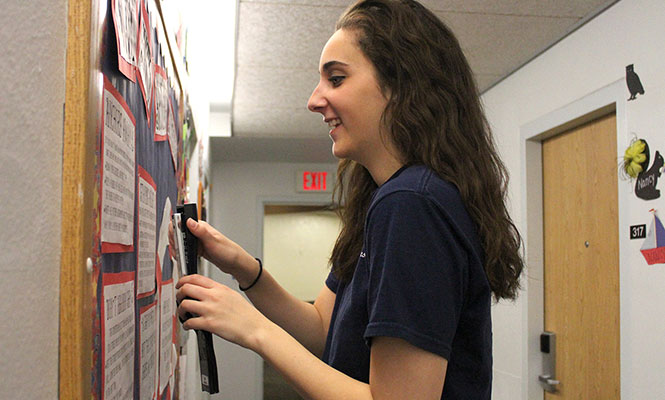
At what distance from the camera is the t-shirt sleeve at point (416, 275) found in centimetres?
76

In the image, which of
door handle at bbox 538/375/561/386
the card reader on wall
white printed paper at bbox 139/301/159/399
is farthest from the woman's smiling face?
door handle at bbox 538/375/561/386

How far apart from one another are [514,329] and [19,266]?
2968mm

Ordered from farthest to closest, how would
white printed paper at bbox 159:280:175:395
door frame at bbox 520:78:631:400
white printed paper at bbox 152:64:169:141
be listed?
door frame at bbox 520:78:631:400
white printed paper at bbox 159:280:175:395
white printed paper at bbox 152:64:169:141

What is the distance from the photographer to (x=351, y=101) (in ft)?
3.09

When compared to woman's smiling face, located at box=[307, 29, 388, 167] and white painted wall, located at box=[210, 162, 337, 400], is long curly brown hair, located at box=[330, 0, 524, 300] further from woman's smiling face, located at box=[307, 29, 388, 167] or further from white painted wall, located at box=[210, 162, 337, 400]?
white painted wall, located at box=[210, 162, 337, 400]

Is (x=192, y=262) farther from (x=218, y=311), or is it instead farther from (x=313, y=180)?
(x=313, y=180)

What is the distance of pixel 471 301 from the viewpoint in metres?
0.86

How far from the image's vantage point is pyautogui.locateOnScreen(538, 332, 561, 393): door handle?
111 inches

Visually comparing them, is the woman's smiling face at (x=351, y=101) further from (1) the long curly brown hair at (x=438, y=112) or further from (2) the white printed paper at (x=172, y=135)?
(2) the white printed paper at (x=172, y=135)

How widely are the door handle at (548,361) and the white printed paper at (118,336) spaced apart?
2.45 m

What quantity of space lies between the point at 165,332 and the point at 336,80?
1.96ft

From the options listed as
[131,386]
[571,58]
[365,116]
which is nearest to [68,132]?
[131,386]

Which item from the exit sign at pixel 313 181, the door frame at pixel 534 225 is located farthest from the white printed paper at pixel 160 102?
the exit sign at pixel 313 181

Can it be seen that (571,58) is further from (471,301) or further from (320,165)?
(320,165)
